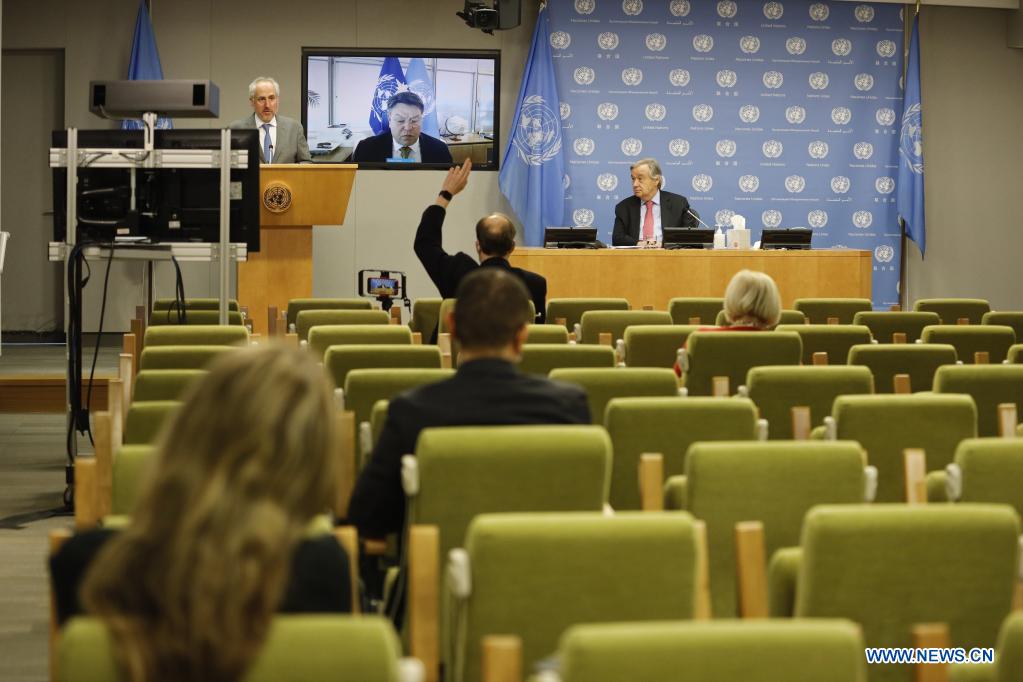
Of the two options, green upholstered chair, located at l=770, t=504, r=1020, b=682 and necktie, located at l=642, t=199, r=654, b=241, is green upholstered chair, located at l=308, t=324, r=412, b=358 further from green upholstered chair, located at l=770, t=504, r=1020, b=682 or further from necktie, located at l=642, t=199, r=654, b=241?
necktie, located at l=642, t=199, r=654, b=241

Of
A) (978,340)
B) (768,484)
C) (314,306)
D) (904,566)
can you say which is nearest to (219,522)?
(904,566)

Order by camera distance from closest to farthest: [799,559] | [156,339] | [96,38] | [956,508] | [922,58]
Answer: [956,508], [799,559], [156,339], [96,38], [922,58]

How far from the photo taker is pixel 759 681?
184 cm

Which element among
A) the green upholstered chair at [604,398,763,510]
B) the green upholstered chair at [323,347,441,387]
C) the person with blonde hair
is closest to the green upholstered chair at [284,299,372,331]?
the green upholstered chair at [323,347,441,387]

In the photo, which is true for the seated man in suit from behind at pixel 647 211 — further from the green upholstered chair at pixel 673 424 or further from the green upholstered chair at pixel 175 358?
the green upholstered chair at pixel 673 424

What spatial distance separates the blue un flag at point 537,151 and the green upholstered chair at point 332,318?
585cm

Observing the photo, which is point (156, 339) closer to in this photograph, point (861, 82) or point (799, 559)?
point (799, 559)

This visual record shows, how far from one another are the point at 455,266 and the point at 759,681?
561 centimetres

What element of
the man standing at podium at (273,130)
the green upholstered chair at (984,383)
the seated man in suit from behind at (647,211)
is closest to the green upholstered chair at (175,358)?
the green upholstered chair at (984,383)

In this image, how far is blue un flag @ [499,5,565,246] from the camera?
12.8 m

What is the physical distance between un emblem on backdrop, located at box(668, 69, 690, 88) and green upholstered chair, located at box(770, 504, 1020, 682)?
11042mm

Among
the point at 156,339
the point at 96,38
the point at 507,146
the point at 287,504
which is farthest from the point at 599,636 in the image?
the point at 96,38

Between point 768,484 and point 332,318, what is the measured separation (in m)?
4.05

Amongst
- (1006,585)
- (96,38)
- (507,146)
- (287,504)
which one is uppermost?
(96,38)
